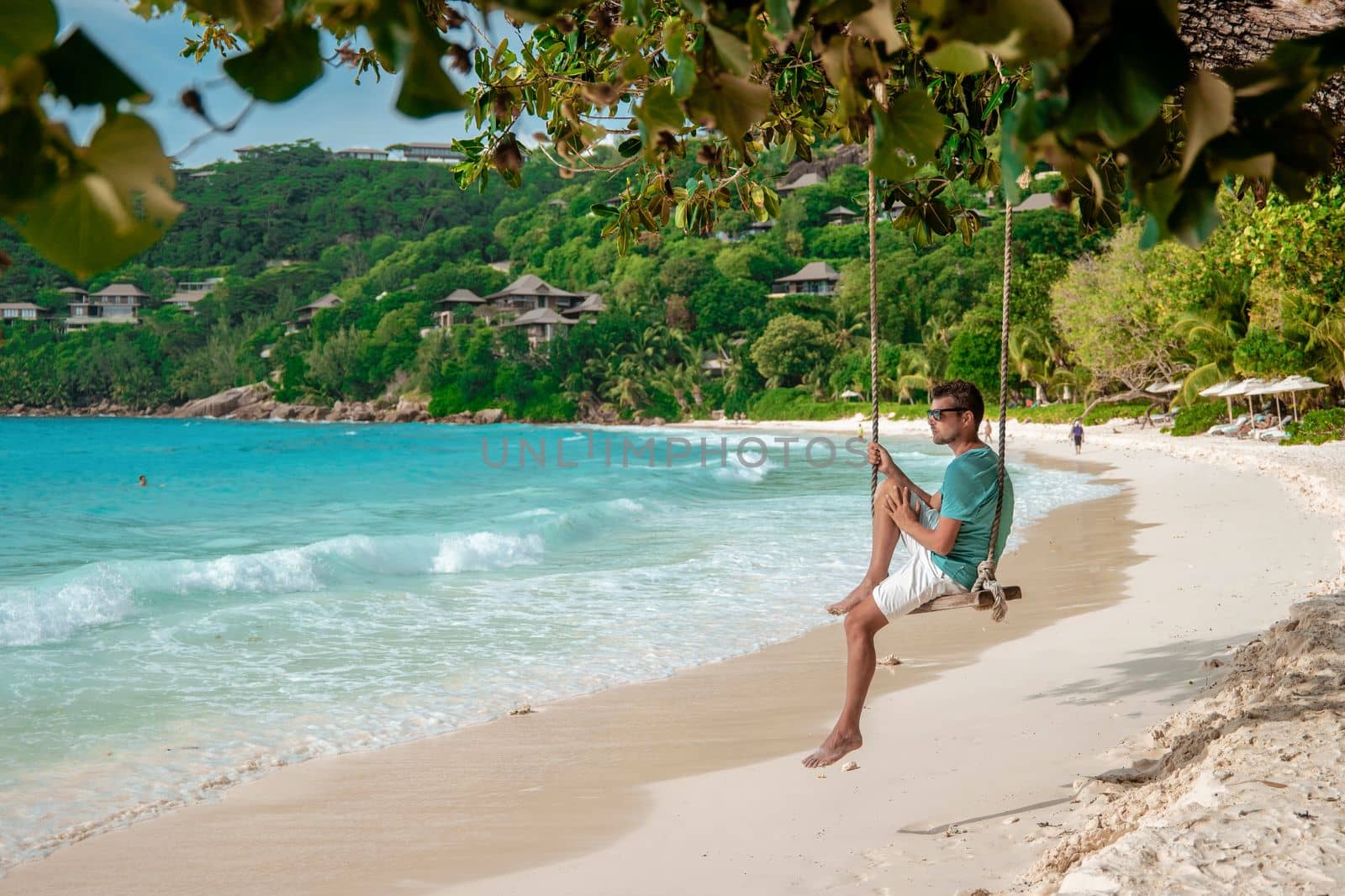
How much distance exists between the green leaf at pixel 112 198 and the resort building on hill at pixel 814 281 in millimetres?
77778

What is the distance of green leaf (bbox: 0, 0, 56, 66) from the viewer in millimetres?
760

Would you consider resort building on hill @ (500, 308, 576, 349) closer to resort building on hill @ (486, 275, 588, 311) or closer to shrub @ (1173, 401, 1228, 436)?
resort building on hill @ (486, 275, 588, 311)

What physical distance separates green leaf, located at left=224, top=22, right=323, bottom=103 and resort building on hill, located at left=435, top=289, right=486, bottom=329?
315 ft

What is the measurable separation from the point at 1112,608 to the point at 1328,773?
5.61m

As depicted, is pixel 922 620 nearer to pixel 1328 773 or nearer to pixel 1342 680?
pixel 1342 680

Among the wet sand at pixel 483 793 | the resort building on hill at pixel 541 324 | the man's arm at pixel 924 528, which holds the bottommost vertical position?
the wet sand at pixel 483 793

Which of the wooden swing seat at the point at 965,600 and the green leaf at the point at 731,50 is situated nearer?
the green leaf at the point at 731,50

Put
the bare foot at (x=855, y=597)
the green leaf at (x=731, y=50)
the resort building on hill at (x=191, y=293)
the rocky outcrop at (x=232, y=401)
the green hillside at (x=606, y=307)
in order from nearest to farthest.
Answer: the green leaf at (x=731, y=50), the bare foot at (x=855, y=597), the green hillside at (x=606, y=307), the rocky outcrop at (x=232, y=401), the resort building on hill at (x=191, y=293)

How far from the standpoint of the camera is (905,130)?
1153 mm

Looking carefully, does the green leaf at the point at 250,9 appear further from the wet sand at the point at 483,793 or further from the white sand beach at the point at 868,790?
the wet sand at the point at 483,793

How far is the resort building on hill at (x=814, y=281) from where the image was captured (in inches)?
3083

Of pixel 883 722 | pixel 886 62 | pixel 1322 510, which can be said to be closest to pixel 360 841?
pixel 883 722

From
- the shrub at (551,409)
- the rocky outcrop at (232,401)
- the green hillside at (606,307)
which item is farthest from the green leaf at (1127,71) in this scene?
the rocky outcrop at (232,401)

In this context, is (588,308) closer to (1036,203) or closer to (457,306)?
(457,306)
